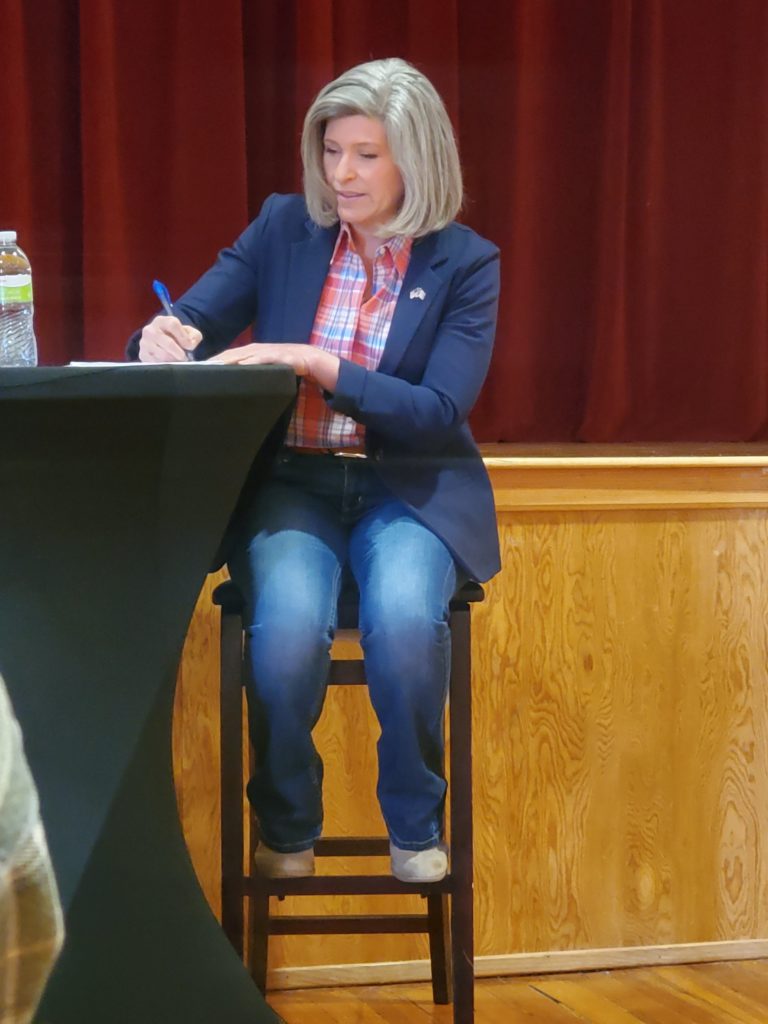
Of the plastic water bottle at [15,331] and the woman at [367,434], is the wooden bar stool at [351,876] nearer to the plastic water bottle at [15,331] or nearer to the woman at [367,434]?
the woman at [367,434]

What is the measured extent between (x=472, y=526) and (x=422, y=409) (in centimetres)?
18

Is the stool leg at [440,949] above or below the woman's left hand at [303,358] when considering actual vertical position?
below

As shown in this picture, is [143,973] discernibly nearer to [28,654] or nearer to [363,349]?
[28,654]

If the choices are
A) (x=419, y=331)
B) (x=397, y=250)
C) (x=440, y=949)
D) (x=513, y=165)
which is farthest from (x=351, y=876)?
(x=513, y=165)

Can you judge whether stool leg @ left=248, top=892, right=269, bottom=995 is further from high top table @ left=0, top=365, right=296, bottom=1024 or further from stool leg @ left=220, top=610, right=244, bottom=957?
high top table @ left=0, top=365, right=296, bottom=1024

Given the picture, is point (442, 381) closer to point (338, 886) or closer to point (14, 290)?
point (14, 290)

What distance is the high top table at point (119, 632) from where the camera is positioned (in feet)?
3.93

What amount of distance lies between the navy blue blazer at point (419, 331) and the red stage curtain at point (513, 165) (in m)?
0.75

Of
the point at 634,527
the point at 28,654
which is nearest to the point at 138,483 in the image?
the point at 28,654

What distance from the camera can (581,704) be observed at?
7.29ft

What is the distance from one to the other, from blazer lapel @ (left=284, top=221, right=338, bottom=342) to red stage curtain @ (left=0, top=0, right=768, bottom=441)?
80cm

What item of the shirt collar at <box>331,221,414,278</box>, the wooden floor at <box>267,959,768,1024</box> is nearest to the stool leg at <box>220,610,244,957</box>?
the wooden floor at <box>267,959,768,1024</box>

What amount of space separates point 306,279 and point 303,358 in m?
0.24

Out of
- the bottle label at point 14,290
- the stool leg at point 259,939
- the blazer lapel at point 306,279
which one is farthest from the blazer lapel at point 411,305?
the stool leg at point 259,939
